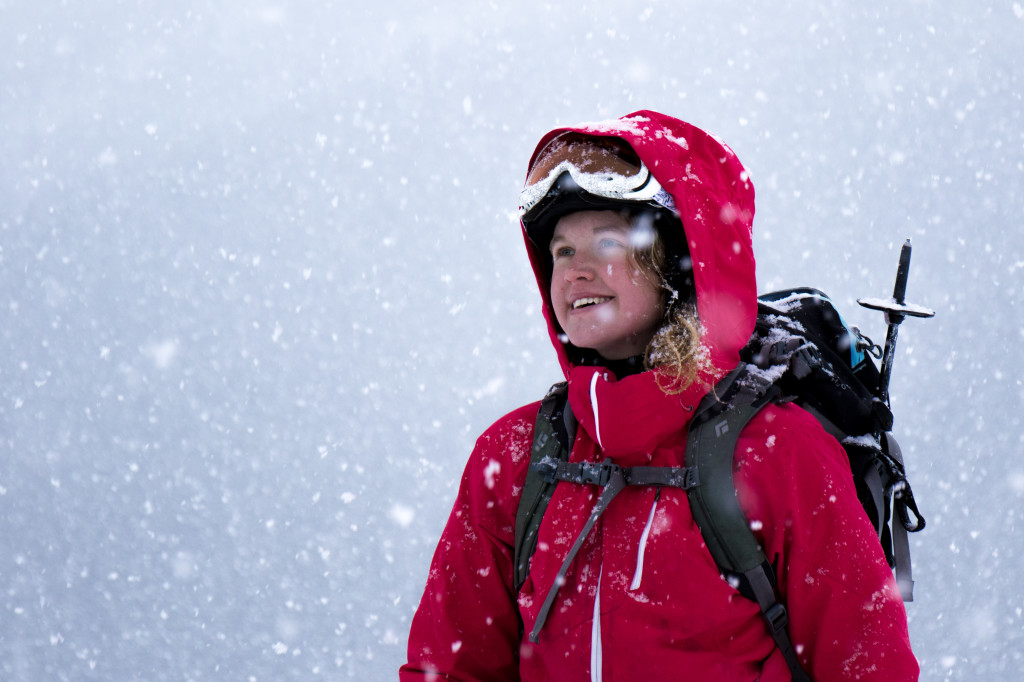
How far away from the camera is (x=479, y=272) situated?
→ 91.2 meters

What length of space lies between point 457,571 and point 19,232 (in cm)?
9160

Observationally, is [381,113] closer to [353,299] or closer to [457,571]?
[353,299]

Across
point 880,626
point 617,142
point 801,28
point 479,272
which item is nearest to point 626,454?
point 880,626

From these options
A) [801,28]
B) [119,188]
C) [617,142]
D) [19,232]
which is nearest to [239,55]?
[119,188]

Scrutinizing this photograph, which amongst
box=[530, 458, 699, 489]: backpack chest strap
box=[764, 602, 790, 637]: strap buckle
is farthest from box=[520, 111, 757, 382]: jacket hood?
box=[764, 602, 790, 637]: strap buckle

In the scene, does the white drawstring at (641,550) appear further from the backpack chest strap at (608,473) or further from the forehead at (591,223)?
the forehead at (591,223)

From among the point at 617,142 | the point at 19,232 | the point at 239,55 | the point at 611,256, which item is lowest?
the point at 611,256

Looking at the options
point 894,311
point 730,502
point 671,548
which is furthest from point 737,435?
point 894,311

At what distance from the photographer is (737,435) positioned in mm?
1552

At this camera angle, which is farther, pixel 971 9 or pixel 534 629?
pixel 971 9

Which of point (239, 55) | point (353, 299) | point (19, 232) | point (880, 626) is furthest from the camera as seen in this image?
point (239, 55)

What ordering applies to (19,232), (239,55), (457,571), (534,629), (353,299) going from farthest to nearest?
(239,55), (353,299), (19,232), (457,571), (534,629)

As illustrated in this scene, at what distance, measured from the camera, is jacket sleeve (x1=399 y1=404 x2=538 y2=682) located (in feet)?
5.64

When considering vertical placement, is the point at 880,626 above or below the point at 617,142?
below
